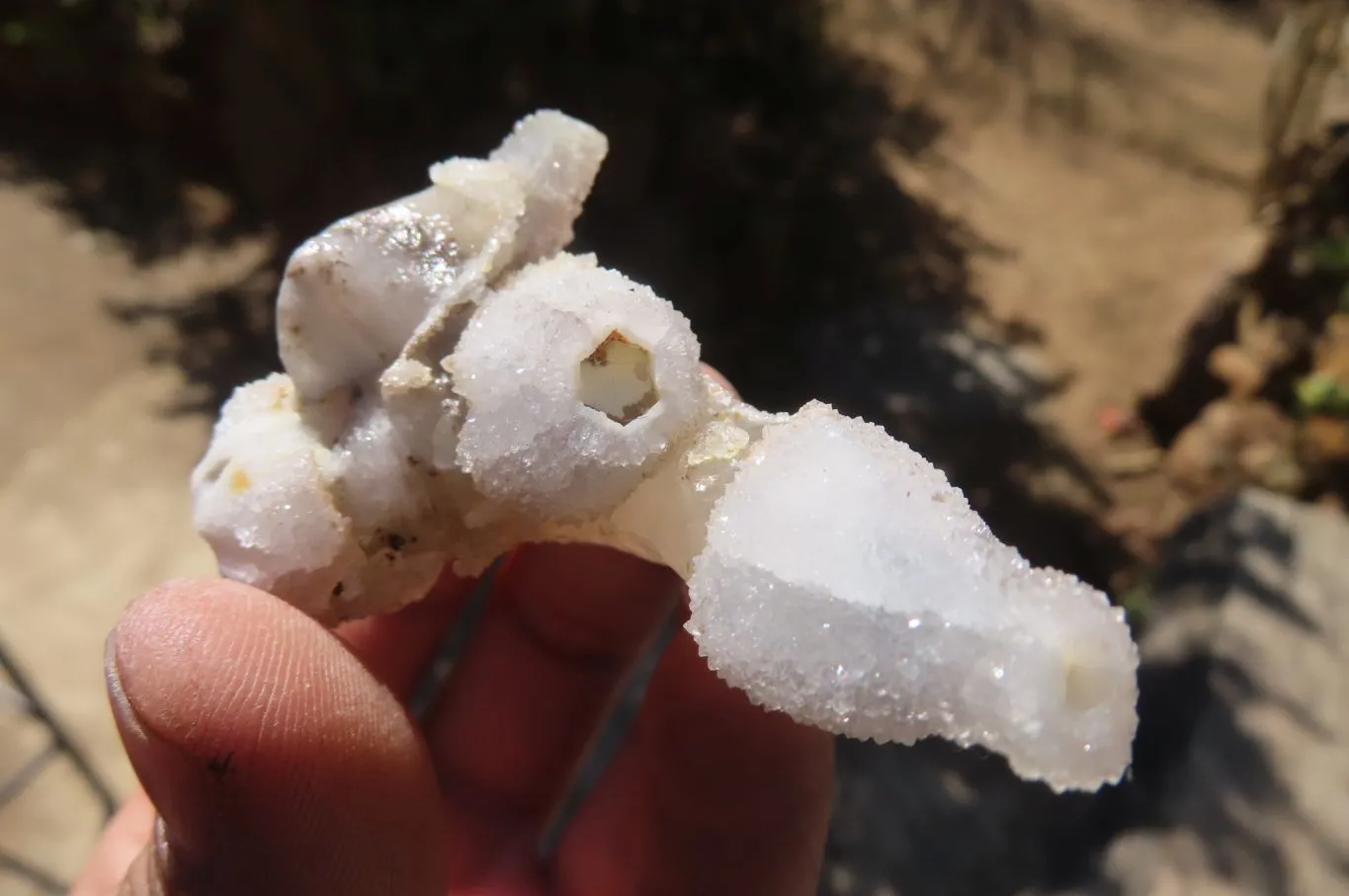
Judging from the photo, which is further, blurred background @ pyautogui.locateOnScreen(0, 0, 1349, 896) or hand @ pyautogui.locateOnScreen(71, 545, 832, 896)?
blurred background @ pyautogui.locateOnScreen(0, 0, 1349, 896)

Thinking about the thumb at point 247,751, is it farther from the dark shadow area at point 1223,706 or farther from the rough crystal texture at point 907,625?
the dark shadow area at point 1223,706

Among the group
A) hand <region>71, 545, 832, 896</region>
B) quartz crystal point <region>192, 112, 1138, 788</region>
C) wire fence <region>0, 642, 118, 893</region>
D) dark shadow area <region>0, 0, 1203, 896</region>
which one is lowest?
wire fence <region>0, 642, 118, 893</region>

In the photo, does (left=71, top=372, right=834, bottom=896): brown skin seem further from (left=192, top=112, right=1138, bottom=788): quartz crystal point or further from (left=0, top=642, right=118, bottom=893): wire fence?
(left=0, top=642, right=118, bottom=893): wire fence

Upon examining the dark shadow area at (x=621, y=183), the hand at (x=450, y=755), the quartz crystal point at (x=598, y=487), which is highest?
the quartz crystal point at (x=598, y=487)

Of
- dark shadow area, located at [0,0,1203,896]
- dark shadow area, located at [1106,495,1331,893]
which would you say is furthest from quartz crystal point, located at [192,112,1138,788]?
dark shadow area, located at [0,0,1203,896]

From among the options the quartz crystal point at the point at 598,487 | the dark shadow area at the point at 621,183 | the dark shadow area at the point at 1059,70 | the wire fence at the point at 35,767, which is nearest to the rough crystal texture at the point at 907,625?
the quartz crystal point at the point at 598,487

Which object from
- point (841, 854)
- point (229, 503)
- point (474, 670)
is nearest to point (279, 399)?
point (229, 503)

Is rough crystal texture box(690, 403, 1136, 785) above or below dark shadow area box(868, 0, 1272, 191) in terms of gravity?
above
